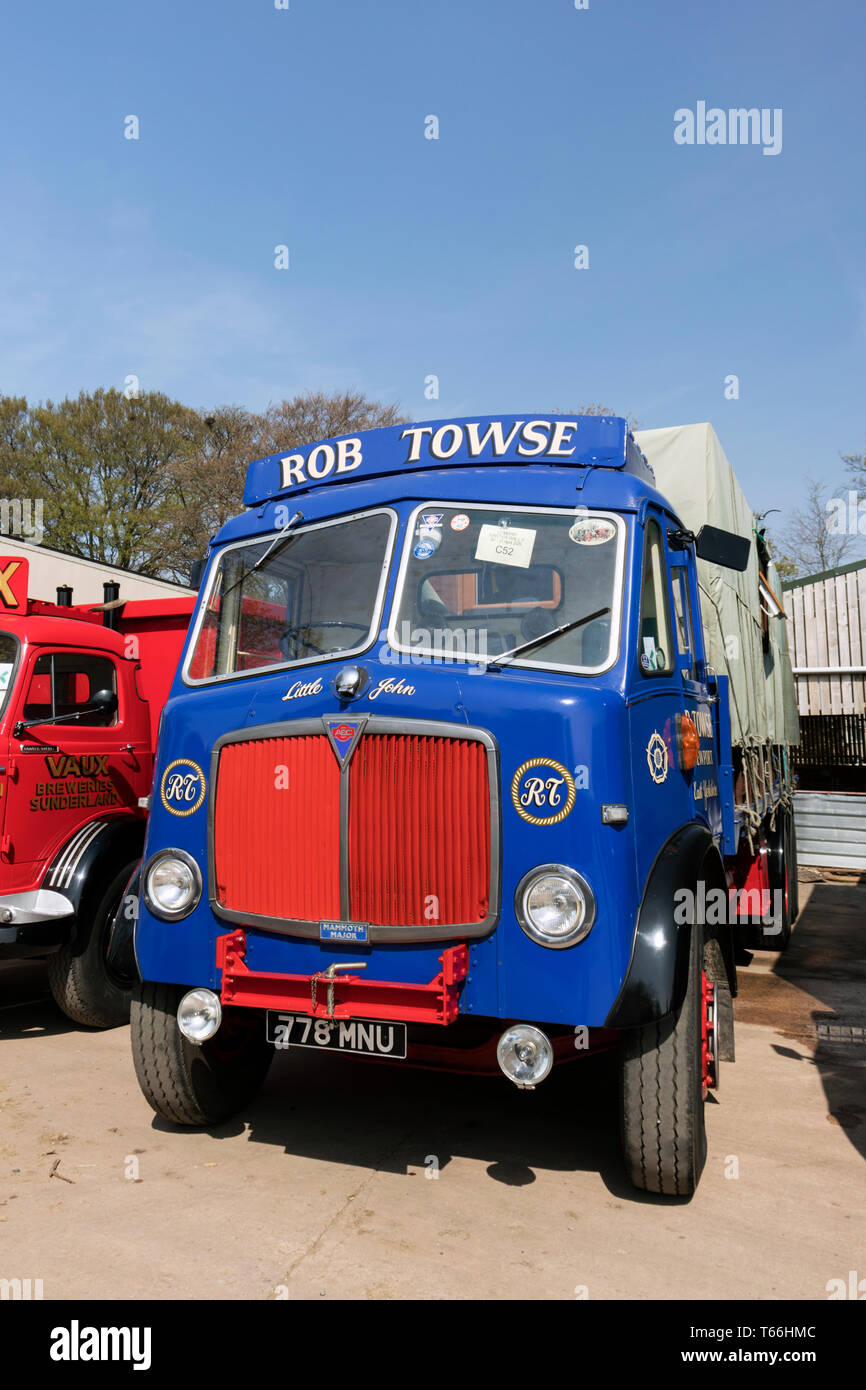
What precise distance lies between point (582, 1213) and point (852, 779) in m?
16.0

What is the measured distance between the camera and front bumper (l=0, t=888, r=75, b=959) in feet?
19.0

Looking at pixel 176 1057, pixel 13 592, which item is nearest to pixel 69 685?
pixel 13 592

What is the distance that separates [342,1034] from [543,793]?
3.98 ft

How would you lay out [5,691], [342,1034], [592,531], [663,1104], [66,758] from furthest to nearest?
[66,758], [5,691], [592,531], [342,1034], [663,1104]

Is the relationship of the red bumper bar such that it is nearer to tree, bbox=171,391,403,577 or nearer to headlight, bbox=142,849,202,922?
headlight, bbox=142,849,202,922

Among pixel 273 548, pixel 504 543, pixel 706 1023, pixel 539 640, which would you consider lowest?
pixel 706 1023

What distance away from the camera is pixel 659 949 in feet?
11.3

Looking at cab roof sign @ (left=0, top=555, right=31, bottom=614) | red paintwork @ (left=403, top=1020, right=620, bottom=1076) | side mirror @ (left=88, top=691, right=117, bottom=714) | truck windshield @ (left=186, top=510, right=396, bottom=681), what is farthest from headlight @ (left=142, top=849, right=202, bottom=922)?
cab roof sign @ (left=0, top=555, right=31, bottom=614)

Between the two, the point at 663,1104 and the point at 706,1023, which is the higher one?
the point at 706,1023

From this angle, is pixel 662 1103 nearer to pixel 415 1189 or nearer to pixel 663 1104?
pixel 663 1104

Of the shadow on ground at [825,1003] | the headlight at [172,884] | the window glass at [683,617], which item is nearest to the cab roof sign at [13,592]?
the headlight at [172,884]

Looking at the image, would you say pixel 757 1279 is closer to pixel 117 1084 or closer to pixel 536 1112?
pixel 536 1112

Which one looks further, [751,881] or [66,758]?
[751,881]

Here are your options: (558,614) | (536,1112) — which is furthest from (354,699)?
(536,1112)
